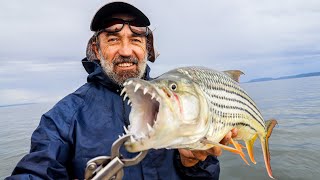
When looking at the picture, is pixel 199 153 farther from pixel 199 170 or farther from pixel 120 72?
pixel 120 72

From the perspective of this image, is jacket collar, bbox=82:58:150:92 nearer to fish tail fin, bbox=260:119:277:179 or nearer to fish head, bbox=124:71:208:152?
fish head, bbox=124:71:208:152

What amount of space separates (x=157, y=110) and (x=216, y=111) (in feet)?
2.18

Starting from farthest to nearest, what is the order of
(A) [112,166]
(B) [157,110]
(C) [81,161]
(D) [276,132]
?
(D) [276,132] → (C) [81,161] → (B) [157,110] → (A) [112,166]

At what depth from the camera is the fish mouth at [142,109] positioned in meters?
2.03

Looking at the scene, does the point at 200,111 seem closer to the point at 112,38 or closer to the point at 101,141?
the point at 101,141

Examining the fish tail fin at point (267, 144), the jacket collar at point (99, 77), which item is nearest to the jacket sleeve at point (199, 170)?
the fish tail fin at point (267, 144)

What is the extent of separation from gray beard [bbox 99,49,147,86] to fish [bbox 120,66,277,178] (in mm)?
1152

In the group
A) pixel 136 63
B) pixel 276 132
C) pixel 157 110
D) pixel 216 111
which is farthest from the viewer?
pixel 276 132

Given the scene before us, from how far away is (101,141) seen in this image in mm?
3244

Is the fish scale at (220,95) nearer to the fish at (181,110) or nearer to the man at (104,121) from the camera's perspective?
the fish at (181,110)

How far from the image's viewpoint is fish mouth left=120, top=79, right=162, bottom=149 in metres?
2.03

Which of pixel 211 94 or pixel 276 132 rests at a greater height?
pixel 211 94

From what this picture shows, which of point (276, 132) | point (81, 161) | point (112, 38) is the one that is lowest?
point (276, 132)

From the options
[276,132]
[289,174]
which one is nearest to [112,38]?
[289,174]
